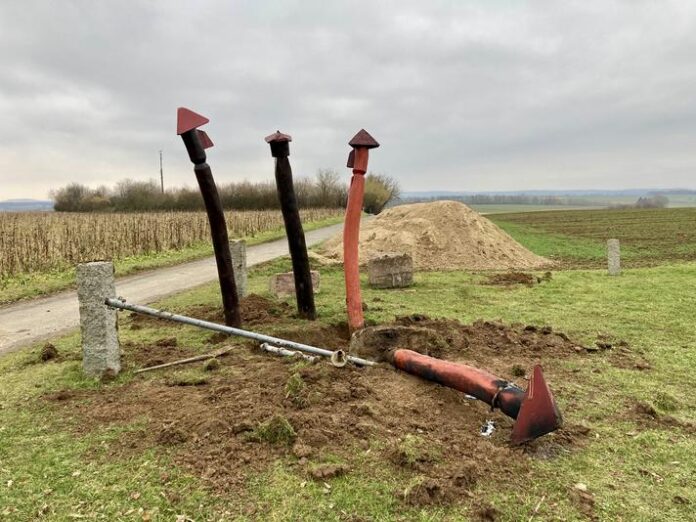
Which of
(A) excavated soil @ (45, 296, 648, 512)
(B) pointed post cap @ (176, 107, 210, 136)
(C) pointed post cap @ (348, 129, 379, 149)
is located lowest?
(A) excavated soil @ (45, 296, 648, 512)

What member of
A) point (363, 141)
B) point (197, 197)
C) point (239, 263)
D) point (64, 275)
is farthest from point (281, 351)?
point (197, 197)

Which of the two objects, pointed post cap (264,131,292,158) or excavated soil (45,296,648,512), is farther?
pointed post cap (264,131,292,158)

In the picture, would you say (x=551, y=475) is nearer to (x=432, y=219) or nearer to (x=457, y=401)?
(x=457, y=401)

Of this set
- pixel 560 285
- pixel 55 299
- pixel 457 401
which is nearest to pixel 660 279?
pixel 560 285

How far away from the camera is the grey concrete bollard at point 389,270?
9.73 meters

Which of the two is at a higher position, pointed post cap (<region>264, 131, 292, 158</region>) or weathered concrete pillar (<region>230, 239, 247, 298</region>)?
pointed post cap (<region>264, 131, 292, 158</region>)

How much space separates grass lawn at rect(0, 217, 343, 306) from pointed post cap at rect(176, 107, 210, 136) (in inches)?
243

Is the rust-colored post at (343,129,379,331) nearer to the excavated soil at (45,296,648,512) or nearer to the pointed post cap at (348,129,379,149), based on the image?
the pointed post cap at (348,129,379,149)

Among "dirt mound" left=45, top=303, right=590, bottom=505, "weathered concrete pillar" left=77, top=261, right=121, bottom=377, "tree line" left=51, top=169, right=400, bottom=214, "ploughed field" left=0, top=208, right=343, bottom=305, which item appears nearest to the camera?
"dirt mound" left=45, top=303, right=590, bottom=505

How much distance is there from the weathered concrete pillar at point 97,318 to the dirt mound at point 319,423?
30cm

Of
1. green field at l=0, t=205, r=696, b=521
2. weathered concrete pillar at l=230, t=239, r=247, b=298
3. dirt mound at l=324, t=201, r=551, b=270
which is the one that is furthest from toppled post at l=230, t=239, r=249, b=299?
dirt mound at l=324, t=201, r=551, b=270

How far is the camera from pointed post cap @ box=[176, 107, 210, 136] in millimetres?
5336

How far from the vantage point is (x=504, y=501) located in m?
2.57

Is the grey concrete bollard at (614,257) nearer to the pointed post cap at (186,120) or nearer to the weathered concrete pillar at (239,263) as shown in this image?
the weathered concrete pillar at (239,263)
